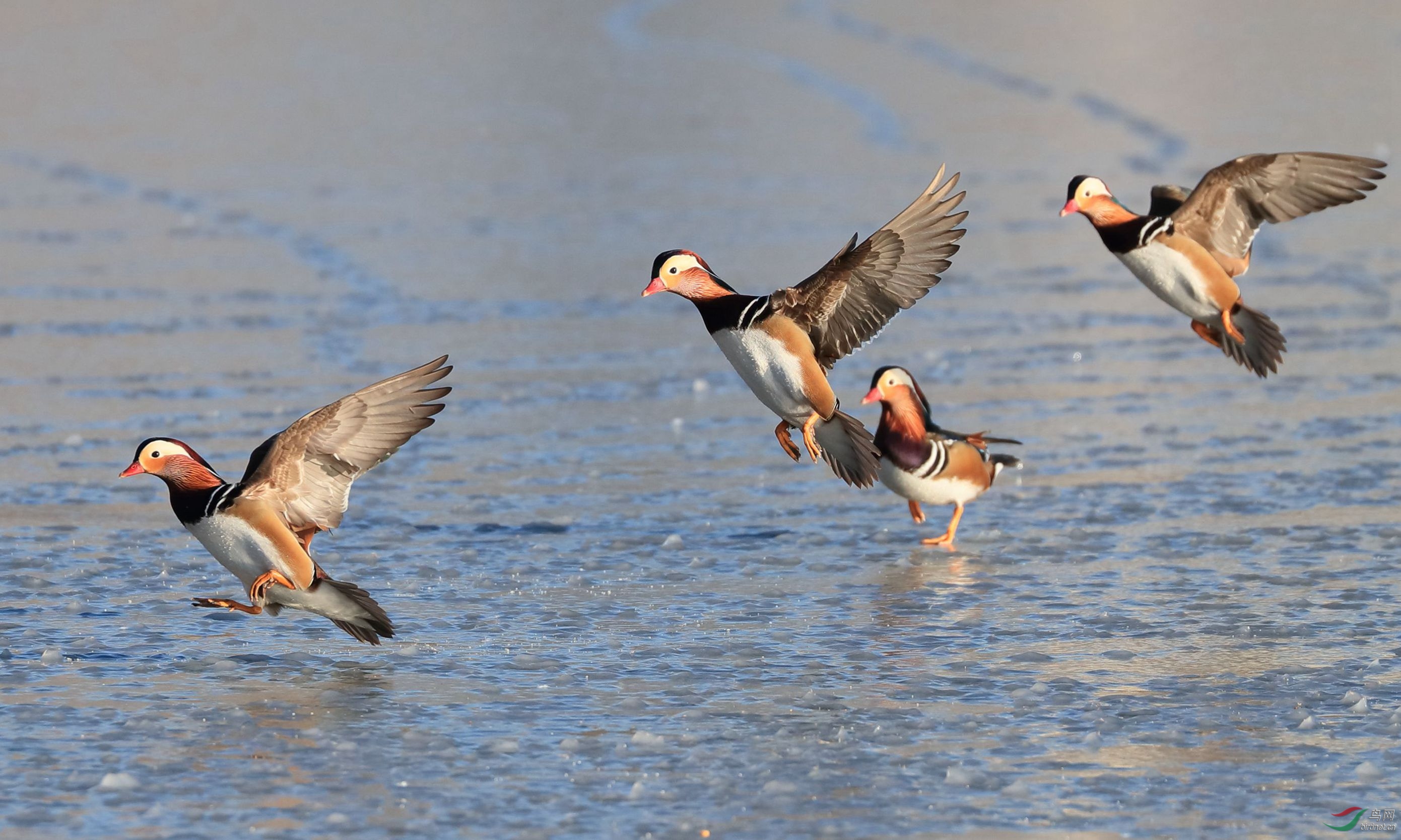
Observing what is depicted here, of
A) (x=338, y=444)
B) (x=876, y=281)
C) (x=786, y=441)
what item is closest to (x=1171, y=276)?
(x=876, y=281)

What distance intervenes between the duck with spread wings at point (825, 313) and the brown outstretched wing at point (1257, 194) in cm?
115

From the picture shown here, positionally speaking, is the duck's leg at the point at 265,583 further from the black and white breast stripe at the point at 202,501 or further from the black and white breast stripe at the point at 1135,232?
the black and white breast stripe at the point at 1135,232

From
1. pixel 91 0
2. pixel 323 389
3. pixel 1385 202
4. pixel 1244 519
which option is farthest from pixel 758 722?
pixel 91 0

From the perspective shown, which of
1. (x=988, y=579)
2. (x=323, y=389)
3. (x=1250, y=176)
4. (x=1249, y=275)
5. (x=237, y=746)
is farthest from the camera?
(x=1249, y=275)

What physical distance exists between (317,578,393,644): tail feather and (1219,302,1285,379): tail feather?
3269 mm

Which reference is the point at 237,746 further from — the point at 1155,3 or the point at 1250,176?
the point at 1155,3

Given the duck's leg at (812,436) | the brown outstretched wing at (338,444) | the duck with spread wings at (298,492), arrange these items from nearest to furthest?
the duck's leg at (812,436) < the duck with spread wings at (298,492) < the brown outstretched wing at (338,444)

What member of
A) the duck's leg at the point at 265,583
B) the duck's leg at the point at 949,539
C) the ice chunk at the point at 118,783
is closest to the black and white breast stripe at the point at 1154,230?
the duck's leg at the point at 949,539

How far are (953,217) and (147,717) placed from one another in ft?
10.9

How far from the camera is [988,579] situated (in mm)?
8938

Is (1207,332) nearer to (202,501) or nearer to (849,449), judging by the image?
(849,449)

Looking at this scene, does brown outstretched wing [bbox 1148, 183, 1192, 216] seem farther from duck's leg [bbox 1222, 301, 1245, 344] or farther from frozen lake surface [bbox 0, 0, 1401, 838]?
frozen lake surface [bbox 0, 0, 1401, 838]
